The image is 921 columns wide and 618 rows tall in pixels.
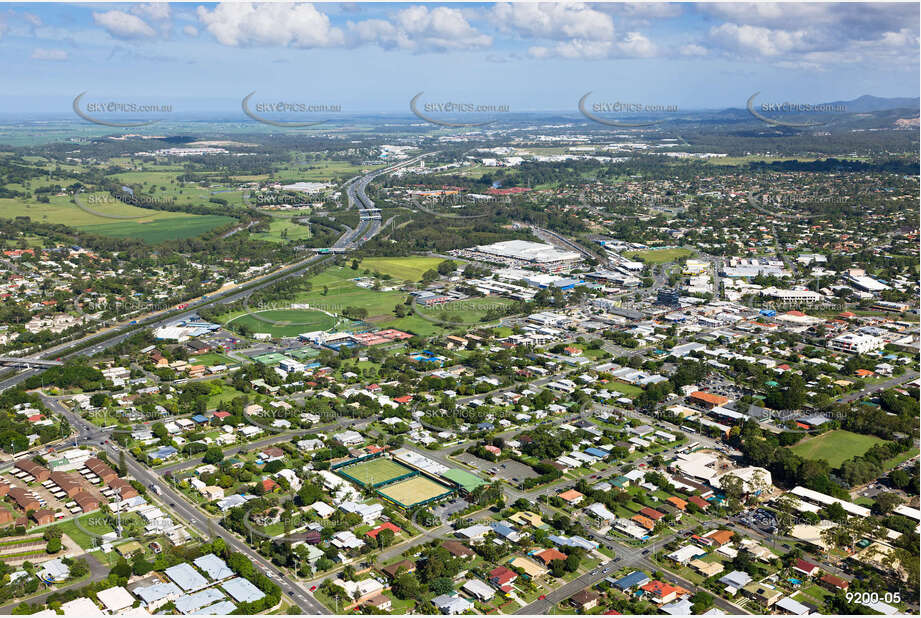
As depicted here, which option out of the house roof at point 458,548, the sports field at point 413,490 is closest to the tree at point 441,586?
the house roof at point 458,548

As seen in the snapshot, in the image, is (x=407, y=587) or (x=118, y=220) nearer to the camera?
(x=407, y=587)

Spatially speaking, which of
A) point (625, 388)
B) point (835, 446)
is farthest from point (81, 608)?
point (835, 446)

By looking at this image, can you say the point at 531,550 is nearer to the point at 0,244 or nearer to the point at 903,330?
the point at 903,330

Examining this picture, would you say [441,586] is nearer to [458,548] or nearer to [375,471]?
[458,548]

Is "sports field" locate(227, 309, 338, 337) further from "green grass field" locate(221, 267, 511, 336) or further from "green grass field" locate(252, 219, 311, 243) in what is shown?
"green grass field" locate(252, 219, 311, 243)

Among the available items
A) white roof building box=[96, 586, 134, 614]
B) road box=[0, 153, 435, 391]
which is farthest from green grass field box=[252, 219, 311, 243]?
white roof building box=[96, 586, 134, 614]

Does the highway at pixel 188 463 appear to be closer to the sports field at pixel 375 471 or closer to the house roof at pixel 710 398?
the sports field at pixel 375 471
